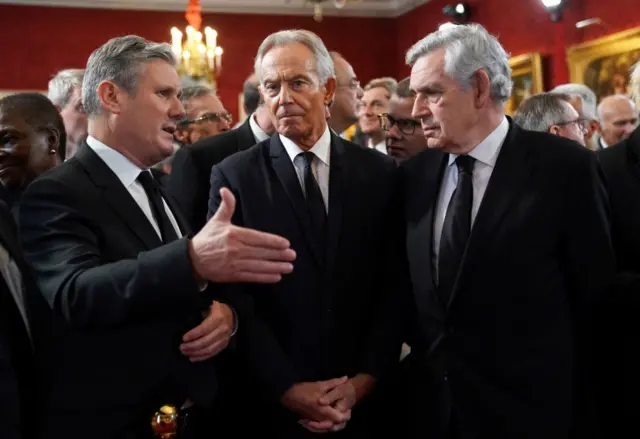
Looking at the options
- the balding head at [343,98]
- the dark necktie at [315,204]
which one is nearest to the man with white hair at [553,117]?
the balding head at [343,98]

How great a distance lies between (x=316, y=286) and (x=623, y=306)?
0.99m

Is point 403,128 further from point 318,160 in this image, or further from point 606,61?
point 606,61

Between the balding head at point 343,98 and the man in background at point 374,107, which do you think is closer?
the balding head at point 343,98

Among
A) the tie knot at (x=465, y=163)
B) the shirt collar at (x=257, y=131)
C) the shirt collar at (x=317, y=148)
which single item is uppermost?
the shirt collar at (x=257, y=131)

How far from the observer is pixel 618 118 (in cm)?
533

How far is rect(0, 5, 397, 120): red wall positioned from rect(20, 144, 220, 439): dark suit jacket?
8790mm

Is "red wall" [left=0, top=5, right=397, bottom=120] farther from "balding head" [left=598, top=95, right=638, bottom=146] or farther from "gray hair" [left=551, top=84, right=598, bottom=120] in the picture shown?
"gray hair" [left=551, top=84, right=598, bottom=120]

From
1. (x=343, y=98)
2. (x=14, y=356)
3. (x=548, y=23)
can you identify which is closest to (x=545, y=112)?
(x=343, y=98)

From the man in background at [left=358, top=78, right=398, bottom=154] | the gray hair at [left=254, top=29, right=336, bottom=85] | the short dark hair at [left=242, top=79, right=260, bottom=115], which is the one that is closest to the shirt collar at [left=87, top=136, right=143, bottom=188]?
the gray hair at [left=254, top=29, right=336, bottom=85]

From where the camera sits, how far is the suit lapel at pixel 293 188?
2.34m

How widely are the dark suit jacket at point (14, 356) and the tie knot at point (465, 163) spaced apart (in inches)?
50.9

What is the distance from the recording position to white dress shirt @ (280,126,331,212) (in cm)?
246

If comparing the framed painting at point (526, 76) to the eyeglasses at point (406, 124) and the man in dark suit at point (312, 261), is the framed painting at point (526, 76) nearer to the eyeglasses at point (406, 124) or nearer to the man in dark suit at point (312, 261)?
the eyeglasses at point (406, 124)

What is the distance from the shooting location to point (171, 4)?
10414 millimetres
